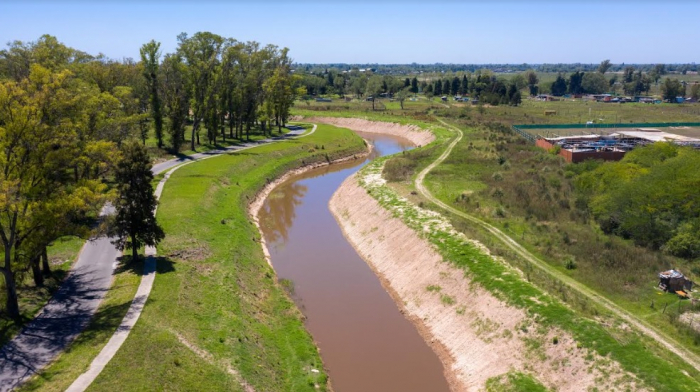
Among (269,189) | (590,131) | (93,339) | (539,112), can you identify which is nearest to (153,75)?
(269,189)

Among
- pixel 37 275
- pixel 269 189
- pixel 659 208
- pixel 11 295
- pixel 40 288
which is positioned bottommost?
pixel 40 288

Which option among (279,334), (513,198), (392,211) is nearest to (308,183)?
(392,211)

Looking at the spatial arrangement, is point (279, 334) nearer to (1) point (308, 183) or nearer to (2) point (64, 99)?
(2) point (64, 99)

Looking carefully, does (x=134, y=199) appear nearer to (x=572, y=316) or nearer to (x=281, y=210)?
(x=281, y=210)

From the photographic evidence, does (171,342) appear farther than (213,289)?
No

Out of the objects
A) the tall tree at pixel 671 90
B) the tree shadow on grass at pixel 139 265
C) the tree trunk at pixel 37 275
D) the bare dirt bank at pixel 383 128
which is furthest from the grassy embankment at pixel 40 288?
the tall tree at pixel 671 90

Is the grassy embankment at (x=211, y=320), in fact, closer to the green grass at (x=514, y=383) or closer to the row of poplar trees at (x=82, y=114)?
the row of poplar trees at (x=82, y=114)
